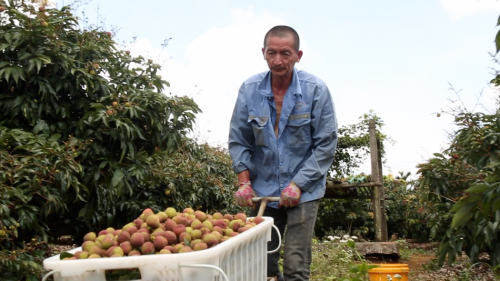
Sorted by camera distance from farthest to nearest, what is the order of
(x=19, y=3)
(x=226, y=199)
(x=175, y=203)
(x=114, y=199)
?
(x=226, y=199) < (x=175, y=203) < (x=114, y=199) < (x=19, y=3)

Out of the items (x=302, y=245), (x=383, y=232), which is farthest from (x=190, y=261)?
(x=383, y=232)

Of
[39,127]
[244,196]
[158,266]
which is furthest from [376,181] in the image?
[158,266]

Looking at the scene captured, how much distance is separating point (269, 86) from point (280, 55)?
0.91 feet

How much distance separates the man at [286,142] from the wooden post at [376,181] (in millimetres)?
6857

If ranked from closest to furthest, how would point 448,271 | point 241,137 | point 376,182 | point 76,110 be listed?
point 241,137, point 76,110, point 448,271, point 376,182

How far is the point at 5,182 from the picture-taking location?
4156 millimetres

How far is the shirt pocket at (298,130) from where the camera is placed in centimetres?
348

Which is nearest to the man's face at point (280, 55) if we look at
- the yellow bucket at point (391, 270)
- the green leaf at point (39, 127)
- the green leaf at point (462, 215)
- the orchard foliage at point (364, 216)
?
the green leaf at point (462, 215)

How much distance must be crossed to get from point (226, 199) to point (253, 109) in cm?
430

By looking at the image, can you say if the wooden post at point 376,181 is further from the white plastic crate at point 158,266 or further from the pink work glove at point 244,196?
the white plastic crate at point 158,266

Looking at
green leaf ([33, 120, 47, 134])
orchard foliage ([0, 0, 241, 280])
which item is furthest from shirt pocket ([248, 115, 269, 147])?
green leaf ([33, 120, 47, 134])

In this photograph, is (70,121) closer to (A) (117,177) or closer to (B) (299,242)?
(A) (117,177)

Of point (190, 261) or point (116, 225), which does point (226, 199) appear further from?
point (190, 261)

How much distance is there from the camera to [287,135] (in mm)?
3520
